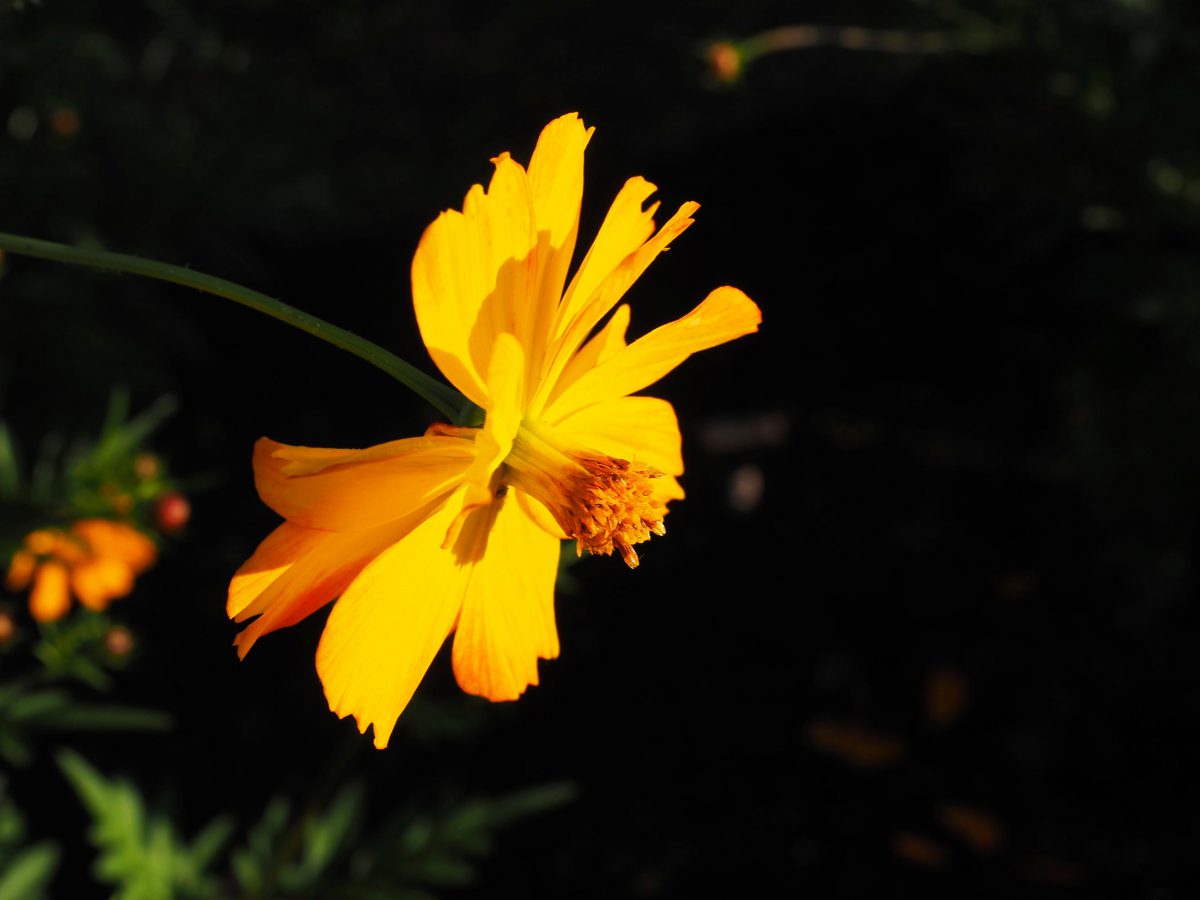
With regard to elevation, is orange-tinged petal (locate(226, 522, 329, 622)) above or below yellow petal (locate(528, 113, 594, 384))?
below

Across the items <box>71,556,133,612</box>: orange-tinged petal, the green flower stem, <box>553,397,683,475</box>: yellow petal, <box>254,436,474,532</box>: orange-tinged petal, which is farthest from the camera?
<box>71,556,133,612</box>: orange-tinged petal

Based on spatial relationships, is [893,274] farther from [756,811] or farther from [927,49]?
[756,811]

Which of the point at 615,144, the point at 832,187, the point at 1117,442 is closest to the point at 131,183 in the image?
the point at 615,144

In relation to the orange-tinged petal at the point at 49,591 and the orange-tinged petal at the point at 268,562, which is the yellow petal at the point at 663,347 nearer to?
the orange-tinged petal at the point at 268,562

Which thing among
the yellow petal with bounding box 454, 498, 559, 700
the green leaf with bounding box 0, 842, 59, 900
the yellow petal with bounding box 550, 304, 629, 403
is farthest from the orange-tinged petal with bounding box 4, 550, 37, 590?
the yellow petal with bounding box 550, 304, 629, 403

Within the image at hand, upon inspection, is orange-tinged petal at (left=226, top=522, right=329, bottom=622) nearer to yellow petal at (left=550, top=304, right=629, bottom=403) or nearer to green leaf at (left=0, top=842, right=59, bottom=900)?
yellow petal at (left=550, top=304, right=629, bottom=403)

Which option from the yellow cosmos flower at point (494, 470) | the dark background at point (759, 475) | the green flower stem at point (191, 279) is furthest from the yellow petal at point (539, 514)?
the dark background at point (759, 475)

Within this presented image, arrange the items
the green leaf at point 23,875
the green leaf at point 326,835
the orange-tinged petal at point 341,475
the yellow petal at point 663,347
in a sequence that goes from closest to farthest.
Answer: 1. the orange-tinged petal at point 341,475
2. the yellow petal at point 663,347
3. the green leaf at point 23,875
4. the green leaf at point 326,835

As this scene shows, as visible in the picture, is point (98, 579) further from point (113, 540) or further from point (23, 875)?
point (23, 875)
